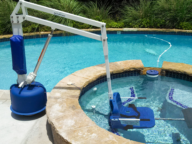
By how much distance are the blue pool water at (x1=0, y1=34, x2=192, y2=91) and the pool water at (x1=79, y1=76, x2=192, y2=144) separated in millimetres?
1672

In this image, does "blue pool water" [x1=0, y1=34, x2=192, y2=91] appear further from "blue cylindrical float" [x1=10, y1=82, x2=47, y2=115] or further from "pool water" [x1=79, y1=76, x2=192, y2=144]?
"blue cylindrical float" [x1=10, y1=82, x2=47, y2=115]

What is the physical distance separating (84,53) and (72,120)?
5.29m

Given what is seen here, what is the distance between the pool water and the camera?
310cm

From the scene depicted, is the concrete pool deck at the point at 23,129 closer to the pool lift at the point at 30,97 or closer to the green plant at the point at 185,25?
the pool lift at the point at 30,97

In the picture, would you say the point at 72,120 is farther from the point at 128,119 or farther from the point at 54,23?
the point at 54,23

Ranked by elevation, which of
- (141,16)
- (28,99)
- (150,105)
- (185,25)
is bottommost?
(150,105)

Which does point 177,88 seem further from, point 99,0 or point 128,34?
point 99,0

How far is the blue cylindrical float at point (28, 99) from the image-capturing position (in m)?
3.12

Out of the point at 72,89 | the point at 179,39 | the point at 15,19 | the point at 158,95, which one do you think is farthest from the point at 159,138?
the point at 179,39

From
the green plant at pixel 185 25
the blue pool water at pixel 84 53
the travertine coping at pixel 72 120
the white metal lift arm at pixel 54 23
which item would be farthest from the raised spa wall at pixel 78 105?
the green plant at pixel 185 25

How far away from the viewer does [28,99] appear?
3.12 m

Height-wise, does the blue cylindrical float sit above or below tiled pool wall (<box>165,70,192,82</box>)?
above

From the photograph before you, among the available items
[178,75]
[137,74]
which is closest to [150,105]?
[137,74]

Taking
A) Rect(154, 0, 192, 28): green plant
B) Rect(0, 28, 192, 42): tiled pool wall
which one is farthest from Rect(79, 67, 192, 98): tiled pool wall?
Rect(154, 0, 192, 28): green plant
